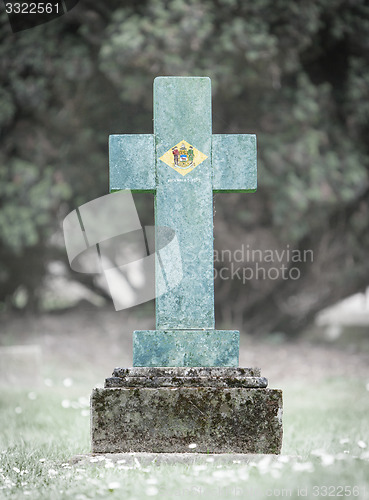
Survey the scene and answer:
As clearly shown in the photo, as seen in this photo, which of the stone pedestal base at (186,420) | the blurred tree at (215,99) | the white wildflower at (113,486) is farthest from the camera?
the blurred tree at (215,99)

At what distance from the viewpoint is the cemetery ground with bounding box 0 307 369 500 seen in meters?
2.75

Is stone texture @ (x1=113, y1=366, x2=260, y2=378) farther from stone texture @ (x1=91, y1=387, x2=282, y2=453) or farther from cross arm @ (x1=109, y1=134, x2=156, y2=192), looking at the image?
cross arm @ (x1=109, y1=134, x2=156, y2=192)

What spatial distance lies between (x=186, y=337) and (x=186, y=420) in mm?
515

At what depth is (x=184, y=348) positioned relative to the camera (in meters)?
3.60

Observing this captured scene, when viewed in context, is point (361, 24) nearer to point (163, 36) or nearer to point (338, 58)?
point (338, 58)

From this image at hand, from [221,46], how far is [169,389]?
18.3 feet

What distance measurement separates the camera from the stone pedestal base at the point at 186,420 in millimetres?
3311

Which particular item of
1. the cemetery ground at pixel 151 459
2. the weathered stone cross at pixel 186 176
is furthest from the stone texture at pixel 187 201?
the cemetery ground at pixel 151 459

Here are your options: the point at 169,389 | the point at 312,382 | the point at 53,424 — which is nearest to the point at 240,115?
the point at 312,382

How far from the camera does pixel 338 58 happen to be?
29.3 feet

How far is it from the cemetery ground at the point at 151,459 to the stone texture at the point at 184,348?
0.58m

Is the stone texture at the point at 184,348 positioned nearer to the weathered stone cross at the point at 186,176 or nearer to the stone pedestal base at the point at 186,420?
the weathered stone cross at the point at 186,176

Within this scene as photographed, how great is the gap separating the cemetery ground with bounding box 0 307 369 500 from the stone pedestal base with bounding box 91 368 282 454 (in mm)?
105

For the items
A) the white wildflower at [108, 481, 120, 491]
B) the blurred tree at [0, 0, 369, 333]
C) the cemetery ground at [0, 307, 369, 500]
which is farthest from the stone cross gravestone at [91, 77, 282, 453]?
the blurred tree at [0, 0, 369, 333]
